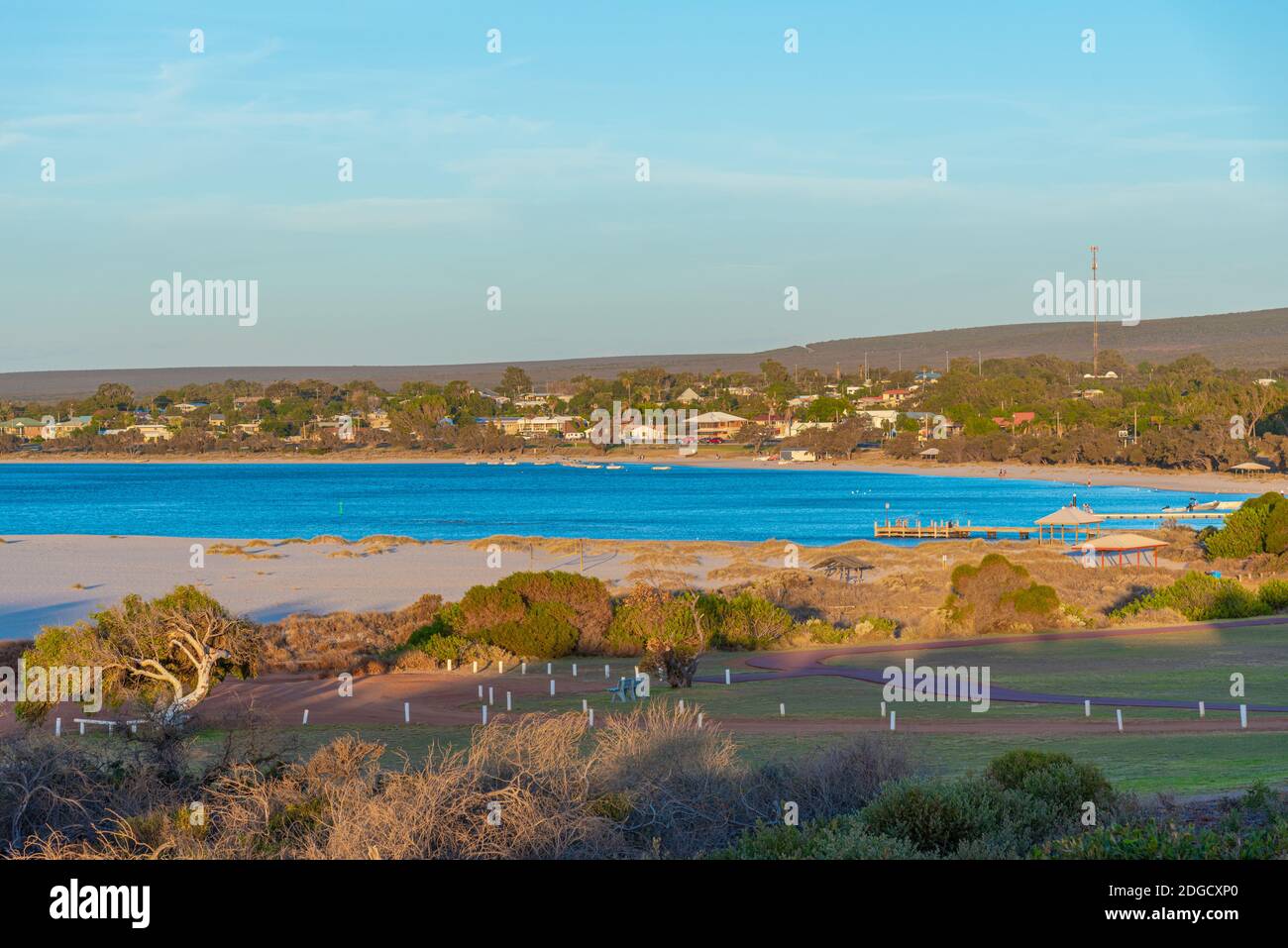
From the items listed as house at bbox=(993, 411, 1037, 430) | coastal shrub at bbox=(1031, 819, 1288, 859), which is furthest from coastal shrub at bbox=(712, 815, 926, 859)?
house at bbox=(993, 411, 1037, 430)

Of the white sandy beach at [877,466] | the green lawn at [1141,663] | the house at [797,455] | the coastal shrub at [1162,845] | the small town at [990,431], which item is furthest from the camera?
the house at [797,455]

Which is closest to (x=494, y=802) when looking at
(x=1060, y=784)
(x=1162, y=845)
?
(x=1162, y=845)

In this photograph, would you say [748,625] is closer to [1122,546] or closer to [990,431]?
[1122,546]

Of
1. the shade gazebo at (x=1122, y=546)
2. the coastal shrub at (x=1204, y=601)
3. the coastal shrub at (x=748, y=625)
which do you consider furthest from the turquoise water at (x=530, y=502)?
the coastal shrub at (x=748, y=625)

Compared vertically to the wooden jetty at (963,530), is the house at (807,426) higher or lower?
higher

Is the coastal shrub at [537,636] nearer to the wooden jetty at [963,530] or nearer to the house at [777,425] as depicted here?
the wooden jetty at [963,530]
